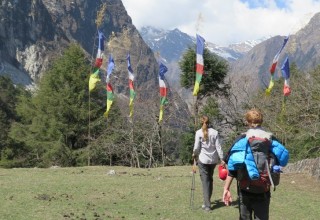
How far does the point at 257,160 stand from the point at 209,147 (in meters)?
4.01

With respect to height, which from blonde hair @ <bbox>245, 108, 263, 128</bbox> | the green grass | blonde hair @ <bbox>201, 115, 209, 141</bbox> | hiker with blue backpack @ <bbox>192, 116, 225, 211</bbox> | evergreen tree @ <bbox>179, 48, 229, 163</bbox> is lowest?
the green grass

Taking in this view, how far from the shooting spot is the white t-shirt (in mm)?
10305

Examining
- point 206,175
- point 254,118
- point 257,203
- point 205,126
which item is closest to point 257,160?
point 254,118

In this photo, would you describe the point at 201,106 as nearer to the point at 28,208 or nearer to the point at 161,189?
the point at 161,189

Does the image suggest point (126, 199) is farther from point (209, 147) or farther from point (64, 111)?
point (64, 111)

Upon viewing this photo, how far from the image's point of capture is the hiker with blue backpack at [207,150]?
10.3 m

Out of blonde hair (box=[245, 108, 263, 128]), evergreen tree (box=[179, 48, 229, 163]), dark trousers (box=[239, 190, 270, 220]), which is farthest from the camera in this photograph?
evergreen tree (box=[179, 48, 229, 163])

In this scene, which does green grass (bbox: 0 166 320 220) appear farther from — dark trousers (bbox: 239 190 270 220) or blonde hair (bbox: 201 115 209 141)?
dark trousers (bbox: 239 190 270 220)

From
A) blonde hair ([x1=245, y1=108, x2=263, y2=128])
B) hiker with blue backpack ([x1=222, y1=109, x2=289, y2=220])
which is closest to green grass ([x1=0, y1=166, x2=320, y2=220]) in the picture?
hiker with blue backpack ([x1=222, y1=109, x2=289, y2=220])

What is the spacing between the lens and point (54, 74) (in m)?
39.3

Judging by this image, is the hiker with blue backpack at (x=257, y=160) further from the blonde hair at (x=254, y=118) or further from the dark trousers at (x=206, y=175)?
the dark trousers at (x=206, y=175)

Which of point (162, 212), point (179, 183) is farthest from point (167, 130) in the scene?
point (162, 212)

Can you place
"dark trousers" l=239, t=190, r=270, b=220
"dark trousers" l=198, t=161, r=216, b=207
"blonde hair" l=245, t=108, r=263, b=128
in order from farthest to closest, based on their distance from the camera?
"dark trousers" l=198, t=161, r=216, b=207
"dark trousers" l=239, t=190, r=270, b=220
"blonde hair" l=245, t=108, r=263, b=128

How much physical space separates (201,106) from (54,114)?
560 inches
